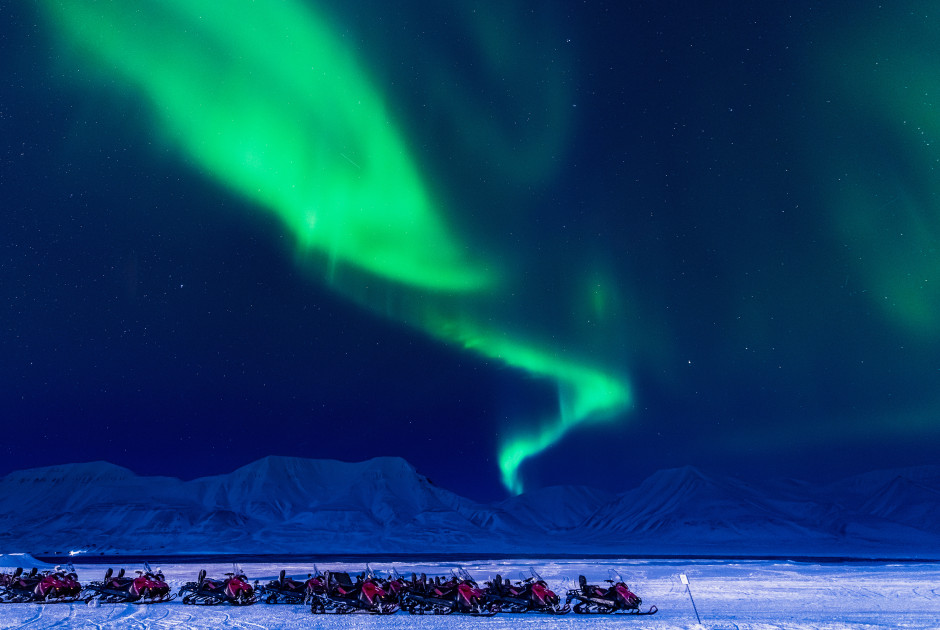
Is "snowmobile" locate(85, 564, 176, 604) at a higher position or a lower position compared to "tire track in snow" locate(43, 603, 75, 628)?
higher

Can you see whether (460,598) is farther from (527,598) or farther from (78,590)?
(78,590)

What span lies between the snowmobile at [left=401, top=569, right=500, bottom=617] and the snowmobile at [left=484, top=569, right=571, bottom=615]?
0.38 m

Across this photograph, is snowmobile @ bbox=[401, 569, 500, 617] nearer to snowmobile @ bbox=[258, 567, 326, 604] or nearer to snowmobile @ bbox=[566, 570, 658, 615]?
snowmobile @ bbox=[566, 570, 658, 615]

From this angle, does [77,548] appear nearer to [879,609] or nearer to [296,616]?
[296,616]

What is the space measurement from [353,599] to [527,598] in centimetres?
732

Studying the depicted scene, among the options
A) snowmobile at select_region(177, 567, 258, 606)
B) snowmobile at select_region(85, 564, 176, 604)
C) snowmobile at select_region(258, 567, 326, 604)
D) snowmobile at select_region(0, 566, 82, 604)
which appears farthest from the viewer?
snowmobile at select_region(0, 566, 82, 604)

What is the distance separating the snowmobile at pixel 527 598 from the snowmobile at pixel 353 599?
4.38 metres

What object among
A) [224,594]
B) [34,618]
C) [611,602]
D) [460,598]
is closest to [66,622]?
[34,618]

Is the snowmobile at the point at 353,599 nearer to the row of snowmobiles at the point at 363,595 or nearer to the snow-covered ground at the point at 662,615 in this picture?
the row of snowmobiles at the point at 363,595

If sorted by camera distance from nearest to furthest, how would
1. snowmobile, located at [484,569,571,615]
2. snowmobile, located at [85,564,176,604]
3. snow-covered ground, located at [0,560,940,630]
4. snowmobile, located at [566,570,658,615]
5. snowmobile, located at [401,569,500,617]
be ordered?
1. snow-covered ground, located at [0,560,940,630]
2. snowmobile, located at [401,569,500,617]
3. snowmobile, located at [566,570,658,615]
4. snowmobile, located at [484,569,571,615]
5. snowmobile, located at [85,564,176,604]

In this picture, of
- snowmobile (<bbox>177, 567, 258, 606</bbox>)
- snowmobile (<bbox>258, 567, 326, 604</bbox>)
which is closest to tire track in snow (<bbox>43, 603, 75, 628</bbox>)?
snowmobile (<bbox>177, 567, 258, 606</bbox>)

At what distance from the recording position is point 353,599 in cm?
2922

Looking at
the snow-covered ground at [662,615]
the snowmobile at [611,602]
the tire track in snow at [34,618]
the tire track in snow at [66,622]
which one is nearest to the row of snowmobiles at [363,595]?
the snowmobile at [611,602]

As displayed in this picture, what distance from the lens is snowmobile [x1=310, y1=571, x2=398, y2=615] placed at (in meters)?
28.6
